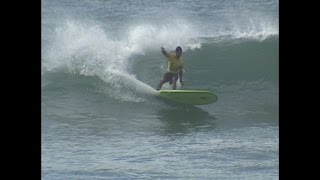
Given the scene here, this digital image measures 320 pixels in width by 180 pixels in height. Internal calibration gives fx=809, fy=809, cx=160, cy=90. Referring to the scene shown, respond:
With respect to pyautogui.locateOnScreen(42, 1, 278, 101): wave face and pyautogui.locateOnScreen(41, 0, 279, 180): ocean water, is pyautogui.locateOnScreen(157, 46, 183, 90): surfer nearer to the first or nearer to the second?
pyautogui.locateOnScreen(41, 0, 279, 180): ocean water

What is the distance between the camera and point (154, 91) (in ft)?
29.6

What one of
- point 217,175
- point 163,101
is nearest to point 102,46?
point 163,101

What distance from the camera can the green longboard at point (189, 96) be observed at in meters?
8.62

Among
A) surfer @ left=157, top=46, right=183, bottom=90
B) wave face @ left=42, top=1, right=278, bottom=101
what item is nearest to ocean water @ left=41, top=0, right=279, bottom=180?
wave face @ left=42, top=1, right=278, bottom=101

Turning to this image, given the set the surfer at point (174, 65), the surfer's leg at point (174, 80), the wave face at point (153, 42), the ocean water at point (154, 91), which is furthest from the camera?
the wave face at point (153, 42)

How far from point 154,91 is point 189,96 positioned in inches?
20.0

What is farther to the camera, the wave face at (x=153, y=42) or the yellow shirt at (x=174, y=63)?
the wave face at (x=153, y=42)

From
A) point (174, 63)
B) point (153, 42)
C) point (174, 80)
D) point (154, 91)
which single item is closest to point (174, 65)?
point (174, 63)

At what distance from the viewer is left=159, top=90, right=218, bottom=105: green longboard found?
8617mm

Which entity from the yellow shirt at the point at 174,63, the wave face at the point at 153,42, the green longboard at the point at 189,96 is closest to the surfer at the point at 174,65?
the yellow shirt at the point at 174,63

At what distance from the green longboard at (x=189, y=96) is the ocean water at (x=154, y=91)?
112mm

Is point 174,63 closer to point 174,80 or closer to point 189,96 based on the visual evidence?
point 174,80

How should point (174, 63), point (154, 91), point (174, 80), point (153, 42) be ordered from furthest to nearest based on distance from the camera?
point (153, 42)
point (154, 91)
point (174, 80)
point (174, 63)

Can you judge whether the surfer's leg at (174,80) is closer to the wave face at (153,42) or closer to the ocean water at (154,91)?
the ocean water at (154,91)
